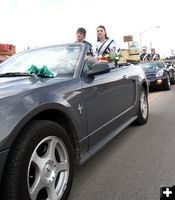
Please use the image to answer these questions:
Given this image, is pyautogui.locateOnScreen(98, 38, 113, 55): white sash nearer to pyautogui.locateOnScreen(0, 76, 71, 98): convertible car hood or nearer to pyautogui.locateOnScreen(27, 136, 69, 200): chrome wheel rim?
pyautogui.locateOnScreen(0, 76, 71, 98): convertible car hood

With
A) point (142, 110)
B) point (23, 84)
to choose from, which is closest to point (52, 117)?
point (23, 84)

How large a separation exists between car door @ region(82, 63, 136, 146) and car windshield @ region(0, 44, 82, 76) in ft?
1.01

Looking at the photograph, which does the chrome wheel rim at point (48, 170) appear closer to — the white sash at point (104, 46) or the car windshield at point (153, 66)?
the white sash at point (104, 46)

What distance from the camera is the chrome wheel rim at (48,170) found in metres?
2.92

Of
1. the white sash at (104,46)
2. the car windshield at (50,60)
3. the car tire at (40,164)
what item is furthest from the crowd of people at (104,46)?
the car tire at (40,164)

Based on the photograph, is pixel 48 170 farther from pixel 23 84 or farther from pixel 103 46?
pixel 103 46

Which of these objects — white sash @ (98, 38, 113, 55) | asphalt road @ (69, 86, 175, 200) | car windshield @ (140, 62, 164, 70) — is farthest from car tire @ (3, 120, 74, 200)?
car windshield @ (140, 62, 164, 70)

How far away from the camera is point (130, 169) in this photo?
427 centimetres

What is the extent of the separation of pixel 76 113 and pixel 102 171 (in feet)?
3.33

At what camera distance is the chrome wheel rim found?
292 centimetres

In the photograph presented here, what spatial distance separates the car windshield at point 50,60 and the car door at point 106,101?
0.31 metres

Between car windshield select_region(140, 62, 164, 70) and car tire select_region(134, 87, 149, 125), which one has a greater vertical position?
car windshield select_region(140, 62, 164, 70)

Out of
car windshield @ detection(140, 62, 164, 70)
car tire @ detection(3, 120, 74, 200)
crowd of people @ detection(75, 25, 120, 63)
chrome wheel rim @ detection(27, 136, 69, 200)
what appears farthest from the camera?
car windshield @ detection(140, 62, 164, 70)

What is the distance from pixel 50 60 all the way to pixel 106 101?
867 mm
